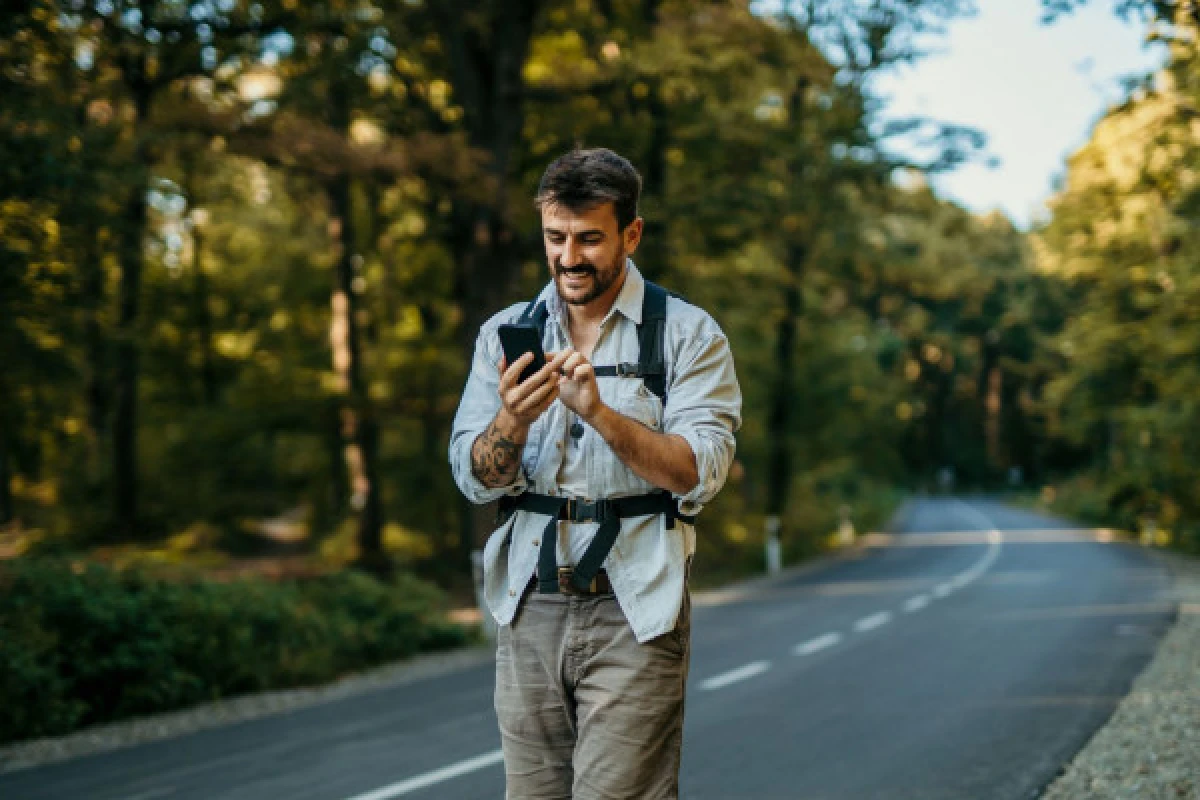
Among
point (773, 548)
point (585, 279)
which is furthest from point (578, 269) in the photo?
point (773, 548)

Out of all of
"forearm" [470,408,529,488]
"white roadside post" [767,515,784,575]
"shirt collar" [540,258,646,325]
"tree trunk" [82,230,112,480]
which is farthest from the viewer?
"white roadside post" [767,515,784,575]

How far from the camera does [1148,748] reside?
6.98m

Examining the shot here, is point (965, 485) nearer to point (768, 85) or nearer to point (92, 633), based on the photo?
point (768, 85)

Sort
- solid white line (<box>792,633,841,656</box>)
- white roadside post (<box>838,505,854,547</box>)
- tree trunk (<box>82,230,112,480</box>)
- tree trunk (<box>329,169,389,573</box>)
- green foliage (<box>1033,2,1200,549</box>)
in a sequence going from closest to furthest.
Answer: tree trunk (<box>82,230,112,480</box>) < solid white line (<box>792,633,841,656</box>) < green foliage (<box>1033,2,1200,549</box>) < tree trunk (<box>329,169,389,573</box>) < white roadside post (<box>838,505,854,547</box>)

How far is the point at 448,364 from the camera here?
22.2m

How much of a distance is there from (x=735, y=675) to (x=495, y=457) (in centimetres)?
827

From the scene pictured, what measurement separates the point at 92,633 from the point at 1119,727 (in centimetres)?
699

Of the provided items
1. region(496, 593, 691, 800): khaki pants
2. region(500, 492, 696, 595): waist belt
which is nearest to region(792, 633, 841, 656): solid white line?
region(496, 593, 691, 800): khaki pants

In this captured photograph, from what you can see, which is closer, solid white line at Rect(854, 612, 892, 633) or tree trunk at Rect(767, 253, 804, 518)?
solid white line at Rect(854, 612, 892, 633)

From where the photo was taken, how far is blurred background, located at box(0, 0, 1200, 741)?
1058 centimetres

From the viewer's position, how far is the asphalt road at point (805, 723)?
6723 millimetres

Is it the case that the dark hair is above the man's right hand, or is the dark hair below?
above

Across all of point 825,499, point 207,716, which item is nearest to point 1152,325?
point 825,499

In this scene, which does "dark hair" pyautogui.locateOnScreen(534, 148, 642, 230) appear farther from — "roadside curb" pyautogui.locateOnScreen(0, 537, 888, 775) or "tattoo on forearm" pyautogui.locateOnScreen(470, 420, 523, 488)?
"roadside curb" pyautogui.locateOnScreen(0, 537, 888, 775)
